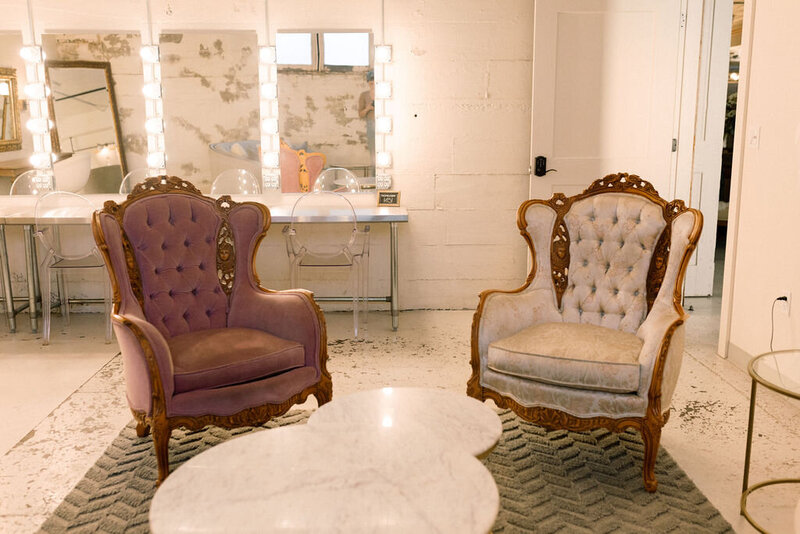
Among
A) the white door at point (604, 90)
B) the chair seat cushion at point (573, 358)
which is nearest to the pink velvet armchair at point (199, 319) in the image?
the chair seat cushion at point (573, 358)

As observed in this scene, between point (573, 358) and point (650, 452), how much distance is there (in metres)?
0.37

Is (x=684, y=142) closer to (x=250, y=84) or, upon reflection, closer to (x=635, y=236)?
(x=635, y=236)

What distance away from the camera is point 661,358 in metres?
2.23

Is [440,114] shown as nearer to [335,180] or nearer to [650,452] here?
[335,180]

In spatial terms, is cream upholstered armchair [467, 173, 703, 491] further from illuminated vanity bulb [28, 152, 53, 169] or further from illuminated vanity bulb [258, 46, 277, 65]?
illuminated vanity bulb [28, 152, 53, 169]

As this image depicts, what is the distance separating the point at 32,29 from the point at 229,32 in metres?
1.23

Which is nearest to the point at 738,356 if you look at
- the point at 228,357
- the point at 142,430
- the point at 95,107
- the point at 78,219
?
the point at 228,357

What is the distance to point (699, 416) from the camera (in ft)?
9.40

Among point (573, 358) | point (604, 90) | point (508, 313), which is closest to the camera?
point (573, 358)

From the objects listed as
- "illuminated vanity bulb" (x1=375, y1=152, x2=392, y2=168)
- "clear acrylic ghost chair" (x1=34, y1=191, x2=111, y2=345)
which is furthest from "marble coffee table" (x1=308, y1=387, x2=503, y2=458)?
"illuminated vanity bulb" (x1=375, y1=152, x2=392, y2=168)

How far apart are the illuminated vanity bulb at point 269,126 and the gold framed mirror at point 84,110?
0.91m

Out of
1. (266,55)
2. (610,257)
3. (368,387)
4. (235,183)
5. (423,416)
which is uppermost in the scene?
(266,55)

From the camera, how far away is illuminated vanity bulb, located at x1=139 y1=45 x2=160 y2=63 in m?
4.46

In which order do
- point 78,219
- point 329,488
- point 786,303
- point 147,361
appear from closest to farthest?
point 329,488, point 147,361, point 786,303, point 78,219
